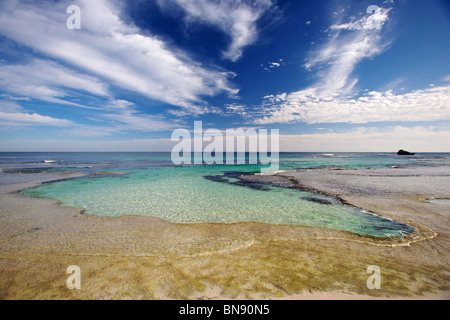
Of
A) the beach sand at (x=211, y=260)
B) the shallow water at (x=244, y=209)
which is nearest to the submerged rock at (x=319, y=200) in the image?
the shallow water at (x=244, y=209)

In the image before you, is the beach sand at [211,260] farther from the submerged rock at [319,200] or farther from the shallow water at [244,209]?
the submerged rock at [319,200]

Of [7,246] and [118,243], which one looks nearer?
[7,246]

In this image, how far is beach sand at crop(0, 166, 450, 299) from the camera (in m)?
3.94

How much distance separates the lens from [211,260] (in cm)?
525

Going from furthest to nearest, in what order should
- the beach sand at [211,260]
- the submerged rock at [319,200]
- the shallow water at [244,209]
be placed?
the submerged rock at [319,200]
the shallow water at [244,209]
the beach sand at [211,260]

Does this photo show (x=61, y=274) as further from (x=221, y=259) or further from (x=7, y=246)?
(x=221, y=259)

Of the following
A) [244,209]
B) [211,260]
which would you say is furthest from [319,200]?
[211,260]

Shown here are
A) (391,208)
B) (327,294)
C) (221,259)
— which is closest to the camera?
(327,294)

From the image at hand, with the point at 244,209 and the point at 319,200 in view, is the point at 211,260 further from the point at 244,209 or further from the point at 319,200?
the point at 319,200

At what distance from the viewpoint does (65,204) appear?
11.4m

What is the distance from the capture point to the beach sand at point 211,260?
155 inches

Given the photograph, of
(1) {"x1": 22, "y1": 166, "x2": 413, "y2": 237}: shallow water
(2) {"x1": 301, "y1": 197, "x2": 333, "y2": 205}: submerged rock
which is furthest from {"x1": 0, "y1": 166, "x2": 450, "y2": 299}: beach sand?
(2) {"x1": 301, "y1": 197, "x2": 333, "y2": 205}: submerged rock
